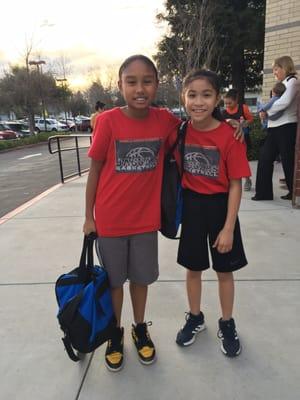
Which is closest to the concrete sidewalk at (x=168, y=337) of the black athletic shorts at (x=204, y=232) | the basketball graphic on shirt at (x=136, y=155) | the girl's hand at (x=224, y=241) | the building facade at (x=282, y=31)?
the black athletic shorts at (x=204, y=232)

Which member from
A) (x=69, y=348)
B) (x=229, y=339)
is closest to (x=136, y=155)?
(x=69, y=348)

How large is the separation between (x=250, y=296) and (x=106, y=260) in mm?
1305

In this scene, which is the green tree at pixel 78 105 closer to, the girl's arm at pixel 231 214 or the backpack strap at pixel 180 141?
the backpack strap at pixel 180 141

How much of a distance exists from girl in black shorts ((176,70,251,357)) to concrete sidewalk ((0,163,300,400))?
21cm

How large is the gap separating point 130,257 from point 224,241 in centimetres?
53

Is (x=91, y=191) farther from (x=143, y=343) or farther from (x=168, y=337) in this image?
(x=168, y=337)

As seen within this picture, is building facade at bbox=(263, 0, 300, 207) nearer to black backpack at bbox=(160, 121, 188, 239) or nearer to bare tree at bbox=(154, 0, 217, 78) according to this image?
bare tree at bbox=(154, 0, 217, 78)

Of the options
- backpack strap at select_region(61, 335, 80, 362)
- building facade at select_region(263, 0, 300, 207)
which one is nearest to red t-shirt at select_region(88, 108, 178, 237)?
backpack strap at select_region(61, 335, 80, 362)

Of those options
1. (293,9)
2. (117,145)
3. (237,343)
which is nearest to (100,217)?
(117,145)

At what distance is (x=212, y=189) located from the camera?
2188mm

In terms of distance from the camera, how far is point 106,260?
222 centimetres

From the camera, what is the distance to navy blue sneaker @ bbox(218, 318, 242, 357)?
230 centimetres

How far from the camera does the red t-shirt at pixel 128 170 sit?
206 cm

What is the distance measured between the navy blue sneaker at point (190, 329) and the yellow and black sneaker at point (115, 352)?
37cm
